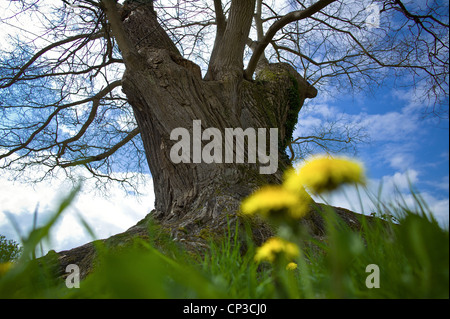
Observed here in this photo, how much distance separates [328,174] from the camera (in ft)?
2.39

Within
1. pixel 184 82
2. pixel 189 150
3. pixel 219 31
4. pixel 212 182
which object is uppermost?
pixel 219 31

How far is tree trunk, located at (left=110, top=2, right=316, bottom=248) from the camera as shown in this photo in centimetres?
271

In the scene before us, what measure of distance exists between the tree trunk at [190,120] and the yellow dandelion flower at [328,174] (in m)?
1.56

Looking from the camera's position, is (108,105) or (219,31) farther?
(108,105)

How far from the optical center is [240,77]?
423cm

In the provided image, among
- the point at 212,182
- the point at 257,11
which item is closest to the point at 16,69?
the point at 212,182

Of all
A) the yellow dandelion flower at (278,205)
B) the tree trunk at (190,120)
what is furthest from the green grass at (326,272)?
the tree trunk at (190,120)

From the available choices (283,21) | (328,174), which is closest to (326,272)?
(328,174)

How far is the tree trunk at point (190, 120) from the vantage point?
2.71 metres

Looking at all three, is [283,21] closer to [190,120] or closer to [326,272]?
[190,120]

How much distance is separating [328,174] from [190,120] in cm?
258

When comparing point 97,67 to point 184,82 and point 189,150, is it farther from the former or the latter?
point 189,150
